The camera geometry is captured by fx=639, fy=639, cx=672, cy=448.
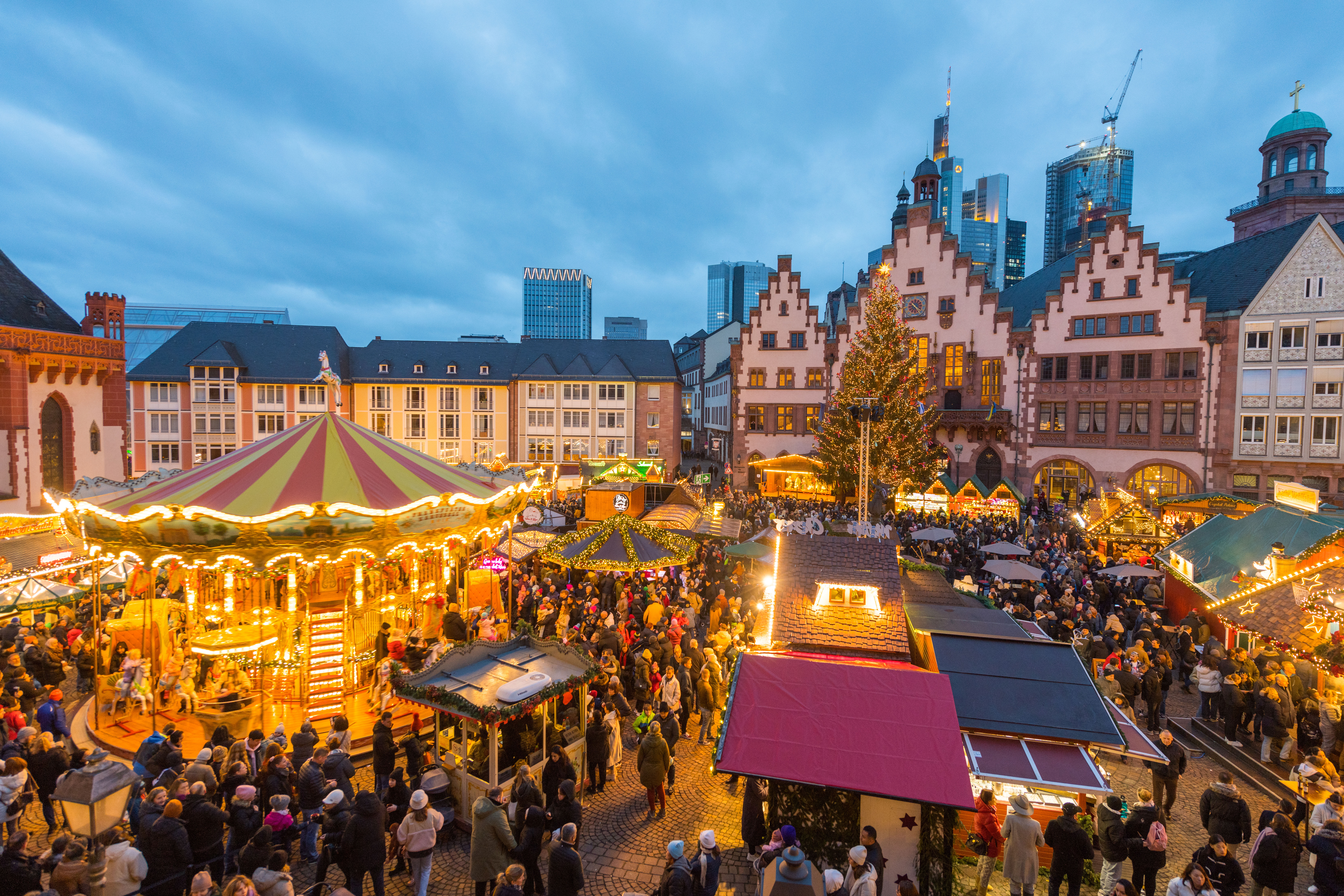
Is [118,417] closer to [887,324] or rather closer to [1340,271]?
[887,324]

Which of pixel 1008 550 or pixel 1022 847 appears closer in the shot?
pixel 1022 847

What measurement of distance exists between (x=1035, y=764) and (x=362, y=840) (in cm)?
759

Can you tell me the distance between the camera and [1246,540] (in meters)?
15.5

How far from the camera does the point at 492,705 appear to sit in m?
8.29

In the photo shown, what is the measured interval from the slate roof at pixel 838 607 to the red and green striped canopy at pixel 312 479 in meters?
6.35

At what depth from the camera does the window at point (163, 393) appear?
44.8 metres

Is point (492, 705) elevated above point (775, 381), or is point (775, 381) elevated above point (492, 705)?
point (775, 381)

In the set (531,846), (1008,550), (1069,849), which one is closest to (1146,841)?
(1069,849)

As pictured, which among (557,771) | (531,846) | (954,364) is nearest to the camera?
(531,846)

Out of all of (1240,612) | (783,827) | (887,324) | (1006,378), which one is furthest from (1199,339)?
(783,827)

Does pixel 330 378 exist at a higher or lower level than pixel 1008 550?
higher

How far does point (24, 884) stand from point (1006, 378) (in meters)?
39.8

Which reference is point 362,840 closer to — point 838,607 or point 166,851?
point 166,851

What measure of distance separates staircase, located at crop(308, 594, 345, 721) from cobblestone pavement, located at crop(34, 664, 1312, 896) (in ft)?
5.56
